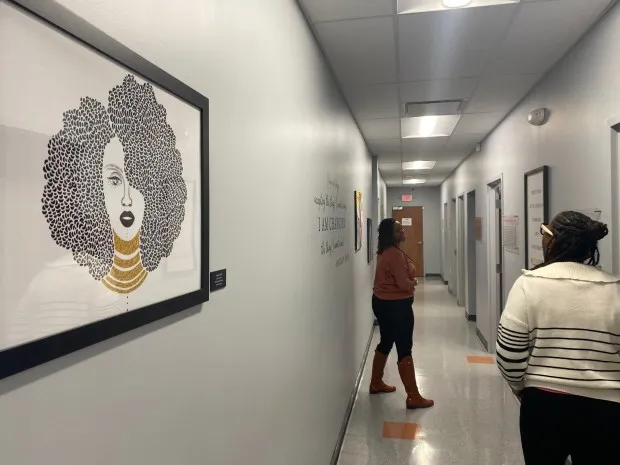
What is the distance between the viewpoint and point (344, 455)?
2.96 m

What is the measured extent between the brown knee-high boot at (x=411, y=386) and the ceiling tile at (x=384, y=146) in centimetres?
300

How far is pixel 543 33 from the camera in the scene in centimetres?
246

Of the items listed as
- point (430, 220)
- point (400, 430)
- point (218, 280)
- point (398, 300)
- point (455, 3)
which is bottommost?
point (400, 430)

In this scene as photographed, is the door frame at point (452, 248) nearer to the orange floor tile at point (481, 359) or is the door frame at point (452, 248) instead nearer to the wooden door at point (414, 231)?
the wooden door at point (414, 231)

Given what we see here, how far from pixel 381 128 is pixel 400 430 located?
312 cm

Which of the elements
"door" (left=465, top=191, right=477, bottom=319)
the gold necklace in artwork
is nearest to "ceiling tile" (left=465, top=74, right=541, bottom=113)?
"door" (left=465, top=191, right=477, bottom=319)

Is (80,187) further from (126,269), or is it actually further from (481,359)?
(481,359)

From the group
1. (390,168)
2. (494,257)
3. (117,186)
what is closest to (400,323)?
(494,257)

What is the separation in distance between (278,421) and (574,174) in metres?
2.25

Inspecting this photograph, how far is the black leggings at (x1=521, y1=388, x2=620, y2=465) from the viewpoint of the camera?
1.62 meters

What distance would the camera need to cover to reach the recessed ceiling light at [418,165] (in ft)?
24.5

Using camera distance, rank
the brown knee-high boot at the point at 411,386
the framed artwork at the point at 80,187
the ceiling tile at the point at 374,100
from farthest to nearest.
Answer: the brown knee-high boot at the point at 411,386, the ceiling tile at the point at 374,100, the framed artwork at the point at 80,187

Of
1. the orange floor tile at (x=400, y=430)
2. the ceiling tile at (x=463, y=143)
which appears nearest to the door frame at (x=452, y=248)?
the ceiling tile at (x=463, y=143)

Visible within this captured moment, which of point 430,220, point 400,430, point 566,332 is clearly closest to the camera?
point 566,332
